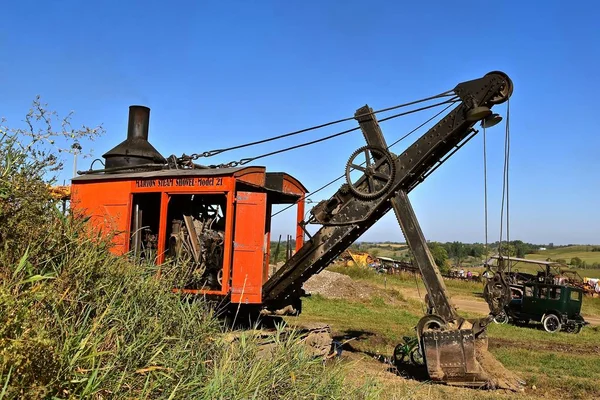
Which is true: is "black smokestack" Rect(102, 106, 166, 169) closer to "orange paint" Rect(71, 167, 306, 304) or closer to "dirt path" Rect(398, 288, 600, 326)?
"orange paint" Rect(71, 167, 306, 304)

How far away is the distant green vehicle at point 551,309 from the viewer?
18172 millimetres

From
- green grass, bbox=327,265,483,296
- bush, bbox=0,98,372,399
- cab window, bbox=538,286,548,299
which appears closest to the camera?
bush, bbox=0,98,372,399

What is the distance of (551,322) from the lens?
1833 centimetres

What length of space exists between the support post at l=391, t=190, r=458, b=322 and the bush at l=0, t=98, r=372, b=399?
13.7ft

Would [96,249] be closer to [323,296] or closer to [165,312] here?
[165,312]

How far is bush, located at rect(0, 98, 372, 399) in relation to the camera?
8.47 feet

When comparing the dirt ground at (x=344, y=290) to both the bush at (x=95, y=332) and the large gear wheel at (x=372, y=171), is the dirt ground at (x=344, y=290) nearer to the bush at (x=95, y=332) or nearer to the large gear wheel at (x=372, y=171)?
A: the large gear wheel at (x=372, y=171)

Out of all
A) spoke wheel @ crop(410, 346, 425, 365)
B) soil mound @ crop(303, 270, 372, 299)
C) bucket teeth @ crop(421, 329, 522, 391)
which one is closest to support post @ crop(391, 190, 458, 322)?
bucket teeth @ crop(421, 329, 522, 391)

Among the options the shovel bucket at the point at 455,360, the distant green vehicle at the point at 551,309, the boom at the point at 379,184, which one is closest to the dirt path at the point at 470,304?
the distant green vehicle at the point at 551,309

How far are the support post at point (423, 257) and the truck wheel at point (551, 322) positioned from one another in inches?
492

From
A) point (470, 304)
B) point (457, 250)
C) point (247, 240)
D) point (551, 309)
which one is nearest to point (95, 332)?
point (247, 240)

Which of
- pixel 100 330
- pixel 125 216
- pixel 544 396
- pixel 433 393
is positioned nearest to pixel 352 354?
pixel 433 393

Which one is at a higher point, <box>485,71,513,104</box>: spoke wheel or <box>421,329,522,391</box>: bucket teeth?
<box>485,71,513,104</box>: spoke wheel

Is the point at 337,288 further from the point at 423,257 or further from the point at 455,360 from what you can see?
the point at 455,360
